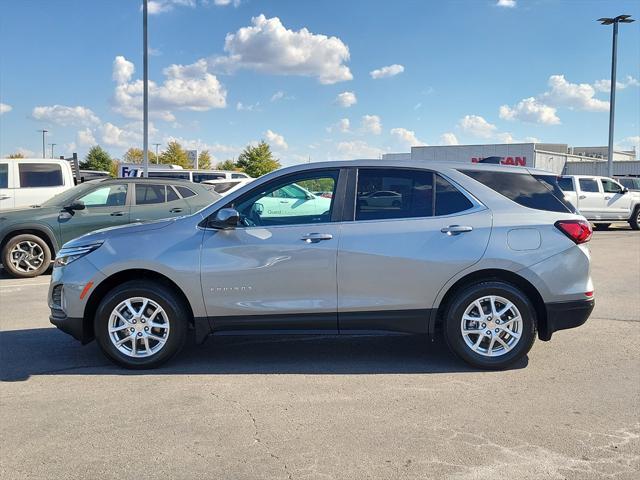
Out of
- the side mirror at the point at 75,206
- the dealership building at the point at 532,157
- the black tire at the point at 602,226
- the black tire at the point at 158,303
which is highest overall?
the dealership building at the point at 532,157

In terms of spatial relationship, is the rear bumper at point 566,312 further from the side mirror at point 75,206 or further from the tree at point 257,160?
the tree at point 257,160

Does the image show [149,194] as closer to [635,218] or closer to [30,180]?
[30,180]

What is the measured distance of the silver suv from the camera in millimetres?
4895

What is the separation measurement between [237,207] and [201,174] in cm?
1819

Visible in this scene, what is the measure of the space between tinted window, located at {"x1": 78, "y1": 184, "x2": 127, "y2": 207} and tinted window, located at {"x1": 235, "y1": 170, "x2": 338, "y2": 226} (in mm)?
6204

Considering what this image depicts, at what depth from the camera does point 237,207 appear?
5.08 m

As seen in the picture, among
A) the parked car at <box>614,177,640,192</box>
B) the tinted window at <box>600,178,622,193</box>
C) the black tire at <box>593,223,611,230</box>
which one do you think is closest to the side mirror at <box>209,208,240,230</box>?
the tinted window at <box>600,178,622,193</box>

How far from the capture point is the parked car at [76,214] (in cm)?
1008

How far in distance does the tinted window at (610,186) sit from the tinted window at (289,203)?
17.9 metres

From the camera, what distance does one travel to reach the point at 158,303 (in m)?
4.95

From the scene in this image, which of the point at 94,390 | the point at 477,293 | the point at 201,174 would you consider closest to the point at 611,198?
the point at 201,174

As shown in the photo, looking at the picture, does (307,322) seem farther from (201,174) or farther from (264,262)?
(201,174)

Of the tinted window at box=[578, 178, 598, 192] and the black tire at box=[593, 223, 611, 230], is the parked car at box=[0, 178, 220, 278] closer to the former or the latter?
the tinted window at box=[578, 178, 598, 192]

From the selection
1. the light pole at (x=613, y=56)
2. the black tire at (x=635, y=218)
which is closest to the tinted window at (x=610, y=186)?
the black tire at (x=635, y=218)
